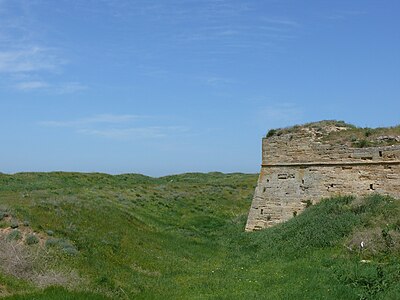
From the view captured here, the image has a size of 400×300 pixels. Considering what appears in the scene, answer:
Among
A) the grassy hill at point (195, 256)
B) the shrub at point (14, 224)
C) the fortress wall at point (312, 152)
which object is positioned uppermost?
the fortress wall at point (312, 152)

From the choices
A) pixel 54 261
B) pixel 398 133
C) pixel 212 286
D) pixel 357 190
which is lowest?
pixel 212 286

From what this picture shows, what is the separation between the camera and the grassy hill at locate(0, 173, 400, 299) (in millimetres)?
9727

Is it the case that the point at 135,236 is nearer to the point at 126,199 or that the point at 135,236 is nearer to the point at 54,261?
the point at 54,261

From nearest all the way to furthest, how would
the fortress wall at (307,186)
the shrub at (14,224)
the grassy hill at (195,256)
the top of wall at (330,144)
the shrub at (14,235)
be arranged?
the grassy hill at (195,256) → the shrub at (14,235) → the shrub at (14,224) → the fortress wall at (307,186) → the top of wall at (330,144)

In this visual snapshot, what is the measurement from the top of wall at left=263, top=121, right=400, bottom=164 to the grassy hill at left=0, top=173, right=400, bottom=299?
1.97 meters

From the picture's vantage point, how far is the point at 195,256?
52.1 ft

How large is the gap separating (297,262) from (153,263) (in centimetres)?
419

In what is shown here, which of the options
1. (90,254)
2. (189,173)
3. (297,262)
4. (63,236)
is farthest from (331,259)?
(189,173)

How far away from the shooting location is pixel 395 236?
11797mm

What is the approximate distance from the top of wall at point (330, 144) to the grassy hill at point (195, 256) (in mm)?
1970

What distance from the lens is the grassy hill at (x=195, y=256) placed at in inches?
383

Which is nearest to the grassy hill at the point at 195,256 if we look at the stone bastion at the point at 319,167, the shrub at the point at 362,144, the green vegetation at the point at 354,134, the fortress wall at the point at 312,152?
the stone bastion at the point at 319,167

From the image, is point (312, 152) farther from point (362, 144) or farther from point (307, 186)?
point (362, 144)

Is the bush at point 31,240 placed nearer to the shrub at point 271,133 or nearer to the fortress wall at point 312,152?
the fortress wall at point 312,152
